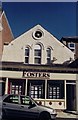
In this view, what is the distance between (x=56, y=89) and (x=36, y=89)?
178 cm

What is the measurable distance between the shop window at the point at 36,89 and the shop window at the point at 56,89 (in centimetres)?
70

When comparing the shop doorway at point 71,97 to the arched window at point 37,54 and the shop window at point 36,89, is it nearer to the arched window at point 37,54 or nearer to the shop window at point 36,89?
the shop window at point 36,89

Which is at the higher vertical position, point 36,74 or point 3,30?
point 3,30

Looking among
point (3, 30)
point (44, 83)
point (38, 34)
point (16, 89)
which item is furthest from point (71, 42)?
point (16, 89)

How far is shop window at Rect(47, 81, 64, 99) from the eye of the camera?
78.4 feet

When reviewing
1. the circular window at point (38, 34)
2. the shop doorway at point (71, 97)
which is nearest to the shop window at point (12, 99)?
the shop doorway at point (71, 97)

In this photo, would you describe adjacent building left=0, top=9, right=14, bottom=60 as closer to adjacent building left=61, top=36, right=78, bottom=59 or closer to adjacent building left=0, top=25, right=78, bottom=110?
adjacent building left=0, top=25, right=78, bottom=110

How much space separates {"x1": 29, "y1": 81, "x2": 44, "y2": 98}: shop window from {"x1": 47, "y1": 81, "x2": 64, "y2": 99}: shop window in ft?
2.31

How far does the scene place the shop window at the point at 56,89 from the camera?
78.4 feet

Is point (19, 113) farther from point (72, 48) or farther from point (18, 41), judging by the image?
point (72, 48)

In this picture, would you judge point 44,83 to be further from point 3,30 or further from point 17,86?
point 3,30

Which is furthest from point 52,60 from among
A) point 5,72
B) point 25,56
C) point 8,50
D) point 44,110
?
point 44,110

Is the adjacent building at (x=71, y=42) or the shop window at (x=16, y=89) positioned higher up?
the adjacent building at (x=71, y=42)

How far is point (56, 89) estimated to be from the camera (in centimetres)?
2406
